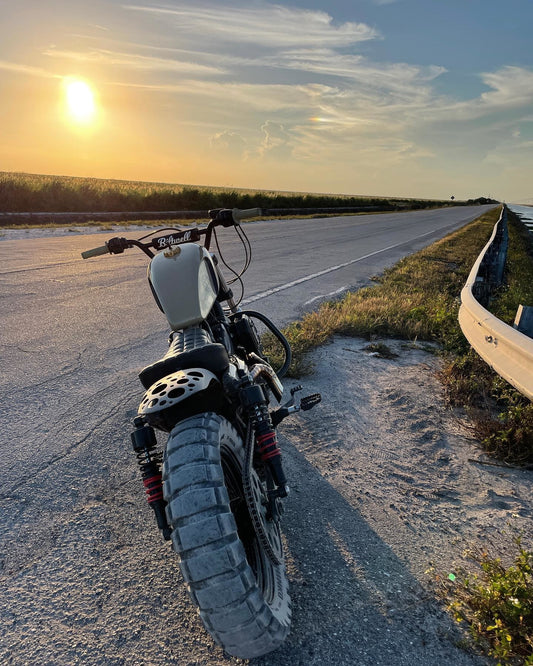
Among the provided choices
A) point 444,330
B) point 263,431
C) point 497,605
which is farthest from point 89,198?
point 497,605

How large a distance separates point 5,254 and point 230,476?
1113 centimetres

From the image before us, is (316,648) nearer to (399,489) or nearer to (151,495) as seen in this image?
(151,495)

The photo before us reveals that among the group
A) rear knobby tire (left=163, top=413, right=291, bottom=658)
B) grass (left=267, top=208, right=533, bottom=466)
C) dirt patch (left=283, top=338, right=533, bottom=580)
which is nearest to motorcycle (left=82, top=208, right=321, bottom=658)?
rear knobby tire (left=163, top=413, right=291, bottom=658)

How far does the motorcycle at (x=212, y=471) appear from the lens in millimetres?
1573

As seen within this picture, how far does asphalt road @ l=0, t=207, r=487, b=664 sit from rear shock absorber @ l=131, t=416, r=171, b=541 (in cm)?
47

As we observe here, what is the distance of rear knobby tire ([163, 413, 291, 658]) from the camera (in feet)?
5.11

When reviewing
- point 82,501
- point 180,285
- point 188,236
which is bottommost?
point 82,501

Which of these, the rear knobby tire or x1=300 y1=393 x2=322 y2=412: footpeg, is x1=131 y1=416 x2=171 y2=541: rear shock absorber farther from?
x1=300 y1=393 x2=322 y2=412: footpeg

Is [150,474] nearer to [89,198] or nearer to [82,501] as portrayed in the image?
[82,501]

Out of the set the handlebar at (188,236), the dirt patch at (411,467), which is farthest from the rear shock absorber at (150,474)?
the handlebar at (188,236)

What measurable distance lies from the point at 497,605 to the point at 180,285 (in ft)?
6.70

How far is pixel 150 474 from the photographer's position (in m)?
1.92

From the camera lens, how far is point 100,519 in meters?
2.57

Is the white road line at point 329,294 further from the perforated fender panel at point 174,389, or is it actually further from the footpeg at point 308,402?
the perforated fender panel at point 174,389
